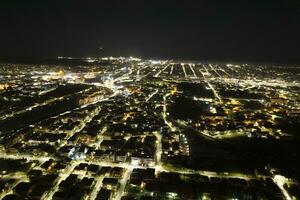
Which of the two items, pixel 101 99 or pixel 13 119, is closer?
pixel 13 119

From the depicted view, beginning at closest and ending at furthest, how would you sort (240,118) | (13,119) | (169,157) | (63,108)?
1. (169,157)
2. (13,119)
3. (240,118)
4. (63,108)

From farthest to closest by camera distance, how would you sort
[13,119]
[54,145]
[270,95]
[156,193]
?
[270,95], [13,119], [54,145], [156,193]

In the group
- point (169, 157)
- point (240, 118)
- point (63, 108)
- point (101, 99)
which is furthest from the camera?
point (101, 99)

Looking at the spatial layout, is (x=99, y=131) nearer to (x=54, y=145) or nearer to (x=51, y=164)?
(x=54, y=145)

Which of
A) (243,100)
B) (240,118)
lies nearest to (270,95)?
(243,100)

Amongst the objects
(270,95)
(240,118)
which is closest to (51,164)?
(240,118)

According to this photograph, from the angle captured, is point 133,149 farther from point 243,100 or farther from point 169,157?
point 243,100
